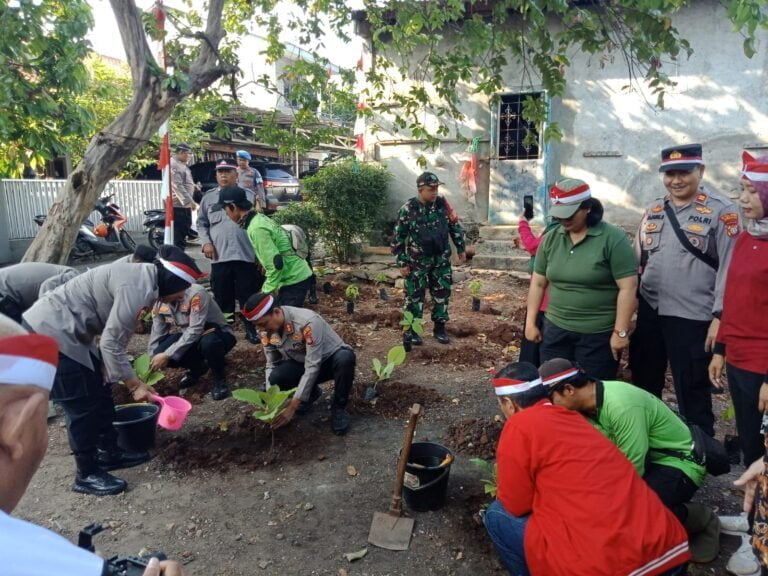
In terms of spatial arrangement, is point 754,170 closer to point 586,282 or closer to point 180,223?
point 586,282

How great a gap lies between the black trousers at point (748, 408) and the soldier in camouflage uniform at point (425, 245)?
360 centimetres

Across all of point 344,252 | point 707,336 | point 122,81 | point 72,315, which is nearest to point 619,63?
point 344,252

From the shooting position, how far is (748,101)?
9102mm

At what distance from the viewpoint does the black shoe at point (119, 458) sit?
3.81 metres

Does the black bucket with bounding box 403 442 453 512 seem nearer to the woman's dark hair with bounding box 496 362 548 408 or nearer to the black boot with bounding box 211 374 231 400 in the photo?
the woman's dark hair with bounding box 496 362 548 408

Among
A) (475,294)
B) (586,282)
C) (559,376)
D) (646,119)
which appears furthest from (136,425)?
(646,119)

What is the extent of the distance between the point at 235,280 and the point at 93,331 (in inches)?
101

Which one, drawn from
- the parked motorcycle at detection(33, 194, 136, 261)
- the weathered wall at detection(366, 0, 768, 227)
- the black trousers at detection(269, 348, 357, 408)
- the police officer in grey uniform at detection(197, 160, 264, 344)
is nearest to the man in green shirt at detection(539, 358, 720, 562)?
the black trousers at detection(269, 348, 357, 408)

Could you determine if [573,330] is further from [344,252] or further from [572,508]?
[344,252]

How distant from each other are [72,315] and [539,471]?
2.86m

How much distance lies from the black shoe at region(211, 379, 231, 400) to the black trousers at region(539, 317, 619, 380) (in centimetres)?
279

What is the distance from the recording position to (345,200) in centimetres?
970

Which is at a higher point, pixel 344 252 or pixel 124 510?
pixel 344 252

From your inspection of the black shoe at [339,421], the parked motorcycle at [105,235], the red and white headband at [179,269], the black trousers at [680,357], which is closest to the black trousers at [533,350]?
the black trousers at [680,357]
